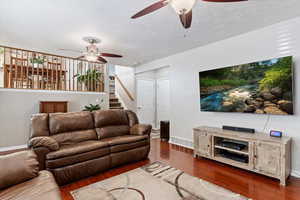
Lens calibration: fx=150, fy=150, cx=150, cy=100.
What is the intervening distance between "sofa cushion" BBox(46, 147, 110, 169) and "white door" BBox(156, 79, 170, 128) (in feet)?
12.0

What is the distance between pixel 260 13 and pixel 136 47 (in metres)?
2.55

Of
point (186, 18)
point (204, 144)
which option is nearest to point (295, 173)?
point (204, 144)

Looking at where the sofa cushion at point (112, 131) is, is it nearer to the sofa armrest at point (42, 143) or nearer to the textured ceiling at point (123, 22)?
the sofa armrest at point (42, 143)

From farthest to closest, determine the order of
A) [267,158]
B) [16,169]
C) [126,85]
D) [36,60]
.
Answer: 1. [126,85]
2. [36,60]
3. [267,158]
4. [16,169]

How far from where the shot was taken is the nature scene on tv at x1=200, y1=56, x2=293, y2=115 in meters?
2.38

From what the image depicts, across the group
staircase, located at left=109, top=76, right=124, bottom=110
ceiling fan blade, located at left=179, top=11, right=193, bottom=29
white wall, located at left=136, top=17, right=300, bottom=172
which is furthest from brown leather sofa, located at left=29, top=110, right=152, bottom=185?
staircase, located at left=109, top=76, right=124, bottom=110

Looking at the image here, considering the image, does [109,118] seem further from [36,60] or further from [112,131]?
[36,60]

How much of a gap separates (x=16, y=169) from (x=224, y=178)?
8.79 feet

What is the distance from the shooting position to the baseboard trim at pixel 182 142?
3.92 meters

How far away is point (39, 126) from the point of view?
2.57 metres

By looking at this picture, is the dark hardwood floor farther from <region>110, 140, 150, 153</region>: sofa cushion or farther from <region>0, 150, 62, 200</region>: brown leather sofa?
<region>0, 150, 62, 200</region>: brown leather sofa

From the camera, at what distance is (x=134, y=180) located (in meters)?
2.31

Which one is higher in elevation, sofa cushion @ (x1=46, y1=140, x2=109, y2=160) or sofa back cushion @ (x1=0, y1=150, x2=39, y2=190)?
sofa back cushion @ (x1=0, y1=150, x2=39, y2=190)

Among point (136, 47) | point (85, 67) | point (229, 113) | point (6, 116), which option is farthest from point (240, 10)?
point (6, 116)
